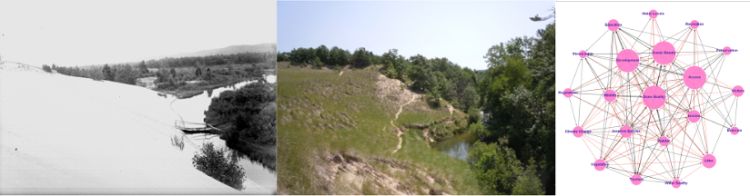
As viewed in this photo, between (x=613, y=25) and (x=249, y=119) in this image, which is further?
(x=249, y=119)

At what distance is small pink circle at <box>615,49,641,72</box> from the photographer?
17.0ft

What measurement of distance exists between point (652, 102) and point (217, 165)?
403 cm

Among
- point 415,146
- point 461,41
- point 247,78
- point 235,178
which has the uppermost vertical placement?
point 461,41

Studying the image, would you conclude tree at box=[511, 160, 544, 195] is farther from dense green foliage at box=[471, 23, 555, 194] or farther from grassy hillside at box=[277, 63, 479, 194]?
grassy hillside at box=[277, 63, 479, 194]

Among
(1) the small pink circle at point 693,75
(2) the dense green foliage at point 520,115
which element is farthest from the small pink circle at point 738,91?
(2) the dense green foliage at point 520,115

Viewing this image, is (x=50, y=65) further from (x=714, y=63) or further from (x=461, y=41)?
(x=714, y=63)

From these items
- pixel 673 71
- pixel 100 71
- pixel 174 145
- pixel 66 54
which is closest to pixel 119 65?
pixel 100 71

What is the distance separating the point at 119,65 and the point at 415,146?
2.87m

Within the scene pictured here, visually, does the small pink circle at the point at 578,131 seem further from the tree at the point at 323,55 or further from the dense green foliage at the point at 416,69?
the tree at the point at 323,55

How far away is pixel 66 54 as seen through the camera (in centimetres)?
548

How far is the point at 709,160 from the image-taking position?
5320 mm

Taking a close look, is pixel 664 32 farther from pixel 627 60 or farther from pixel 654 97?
pixel 654 97

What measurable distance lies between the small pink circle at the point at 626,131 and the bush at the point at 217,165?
3.51 meters

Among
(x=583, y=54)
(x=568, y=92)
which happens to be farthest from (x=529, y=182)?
(x=583, y=54)
